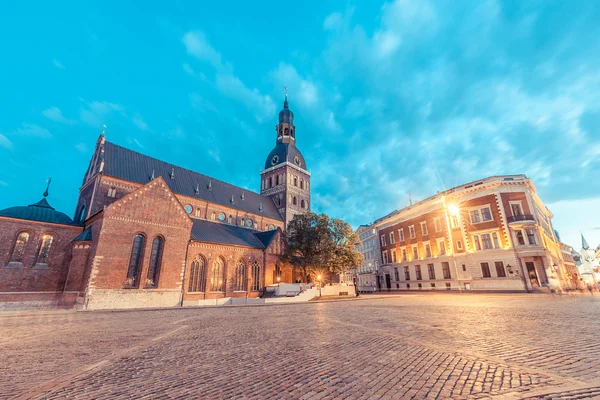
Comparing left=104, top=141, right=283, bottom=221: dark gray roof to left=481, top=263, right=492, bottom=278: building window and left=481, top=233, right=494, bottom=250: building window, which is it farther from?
A: left=481, top=263, right=492, bottom=278: building window

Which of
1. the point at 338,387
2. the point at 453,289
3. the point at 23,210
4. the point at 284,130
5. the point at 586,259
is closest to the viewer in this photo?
the point at 338,387

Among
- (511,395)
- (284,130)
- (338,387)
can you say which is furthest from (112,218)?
(284,130)

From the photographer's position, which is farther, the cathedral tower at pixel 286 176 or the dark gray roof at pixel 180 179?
the cathedral tower at pixel 286 176

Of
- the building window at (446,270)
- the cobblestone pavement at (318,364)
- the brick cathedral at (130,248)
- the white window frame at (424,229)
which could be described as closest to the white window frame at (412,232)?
the white window frame at (424,229)

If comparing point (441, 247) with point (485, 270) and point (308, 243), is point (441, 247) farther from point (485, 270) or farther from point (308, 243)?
point (308, 243)

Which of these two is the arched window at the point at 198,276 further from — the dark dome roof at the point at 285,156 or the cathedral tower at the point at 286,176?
the dark dome roof at the point at 285,156

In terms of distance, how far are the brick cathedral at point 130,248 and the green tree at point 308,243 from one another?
1.94 metres

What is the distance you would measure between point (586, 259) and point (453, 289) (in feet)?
340

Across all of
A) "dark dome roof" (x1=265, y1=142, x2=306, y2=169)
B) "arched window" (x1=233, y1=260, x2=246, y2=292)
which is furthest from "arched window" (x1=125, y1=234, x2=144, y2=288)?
"dark dome roof" (x1=265, y1=142, x2=306, y2=169)

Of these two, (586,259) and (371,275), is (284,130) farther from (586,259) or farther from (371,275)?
(586,259)

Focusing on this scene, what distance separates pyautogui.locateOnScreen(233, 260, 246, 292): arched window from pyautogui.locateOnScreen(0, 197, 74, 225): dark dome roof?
59.6ft

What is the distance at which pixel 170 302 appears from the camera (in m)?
25.8

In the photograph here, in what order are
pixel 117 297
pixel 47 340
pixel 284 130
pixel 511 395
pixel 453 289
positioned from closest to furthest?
pixel 511 395 < pixel 47 340 < pixel 117 297 < pixel 453 289 < pixel 284 130

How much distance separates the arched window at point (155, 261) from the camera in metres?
25.8
